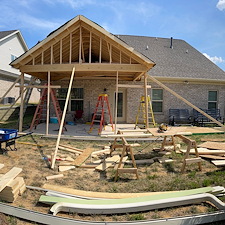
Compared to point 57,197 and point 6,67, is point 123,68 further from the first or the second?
point 6,67

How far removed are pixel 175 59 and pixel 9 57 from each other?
739 inches

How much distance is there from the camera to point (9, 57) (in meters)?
23.0

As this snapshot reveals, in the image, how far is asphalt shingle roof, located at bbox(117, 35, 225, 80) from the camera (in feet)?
46.6

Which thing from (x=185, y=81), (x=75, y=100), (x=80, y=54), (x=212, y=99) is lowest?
(x=75, y=100)

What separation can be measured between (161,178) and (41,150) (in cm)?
433

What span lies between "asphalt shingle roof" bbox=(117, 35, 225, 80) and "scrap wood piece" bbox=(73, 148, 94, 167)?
28.6ft

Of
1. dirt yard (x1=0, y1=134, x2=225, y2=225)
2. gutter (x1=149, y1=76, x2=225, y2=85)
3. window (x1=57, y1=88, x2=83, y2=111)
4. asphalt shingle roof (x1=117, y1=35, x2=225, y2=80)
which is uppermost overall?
asphalt shingle roof (x1=117, y1=35, x2=225, y2=80)

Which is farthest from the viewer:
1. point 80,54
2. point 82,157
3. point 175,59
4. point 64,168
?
point 175,59

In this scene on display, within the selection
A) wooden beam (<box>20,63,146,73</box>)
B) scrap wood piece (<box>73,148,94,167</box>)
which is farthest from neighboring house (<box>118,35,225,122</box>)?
scrap wood piece (<box>73,148,94,167</box>)

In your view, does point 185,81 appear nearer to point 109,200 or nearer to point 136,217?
point 109,200

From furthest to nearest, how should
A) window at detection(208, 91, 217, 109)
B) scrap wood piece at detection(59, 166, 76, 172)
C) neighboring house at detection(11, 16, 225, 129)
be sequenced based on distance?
window at detection(208, 91, 217, 109) → neighboring house at detection(11, 16, 225, 129) → scrap wood piece at detection(59, 166, 76, 172)

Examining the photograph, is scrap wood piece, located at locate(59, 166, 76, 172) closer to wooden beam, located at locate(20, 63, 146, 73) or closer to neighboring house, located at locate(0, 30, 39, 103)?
wooden beam, located at locate(20, 63, 146, 73)

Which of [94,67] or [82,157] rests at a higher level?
[94,67]

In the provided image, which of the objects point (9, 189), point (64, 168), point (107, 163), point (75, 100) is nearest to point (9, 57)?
point (75, 100)
